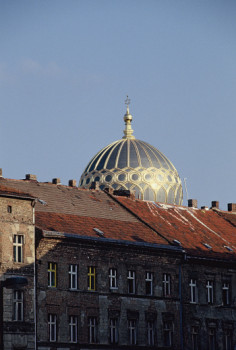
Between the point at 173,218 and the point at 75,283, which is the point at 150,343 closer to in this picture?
the point at 75,283

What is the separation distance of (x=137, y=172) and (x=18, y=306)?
43987 millimetres

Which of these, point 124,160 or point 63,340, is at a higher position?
point 124,160

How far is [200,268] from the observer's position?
93.5 meters

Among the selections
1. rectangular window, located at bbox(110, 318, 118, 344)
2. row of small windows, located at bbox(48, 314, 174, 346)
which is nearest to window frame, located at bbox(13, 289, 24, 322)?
row of small windows, located at bbox(48, 314, 174, 346)

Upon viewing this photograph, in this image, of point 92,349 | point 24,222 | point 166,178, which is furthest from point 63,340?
point 166,178

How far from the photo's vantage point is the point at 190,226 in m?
99.6

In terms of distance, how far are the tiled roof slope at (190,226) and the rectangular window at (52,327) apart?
1448 centimetres

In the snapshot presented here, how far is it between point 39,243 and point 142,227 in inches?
527

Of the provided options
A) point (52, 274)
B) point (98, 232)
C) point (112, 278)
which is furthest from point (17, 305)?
point (98, 232)

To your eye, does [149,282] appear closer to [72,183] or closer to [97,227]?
[97,227]

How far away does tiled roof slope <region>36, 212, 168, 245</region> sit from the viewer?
279 feet

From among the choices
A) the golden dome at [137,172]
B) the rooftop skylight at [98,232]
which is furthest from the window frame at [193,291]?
the golden dome at [137,172]

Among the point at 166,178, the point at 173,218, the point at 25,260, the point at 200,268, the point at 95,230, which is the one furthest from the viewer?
the point at 166,178

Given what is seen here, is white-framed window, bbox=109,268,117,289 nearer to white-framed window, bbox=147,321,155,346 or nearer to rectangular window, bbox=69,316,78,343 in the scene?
white-framed window, bbox=147,321,155,346
